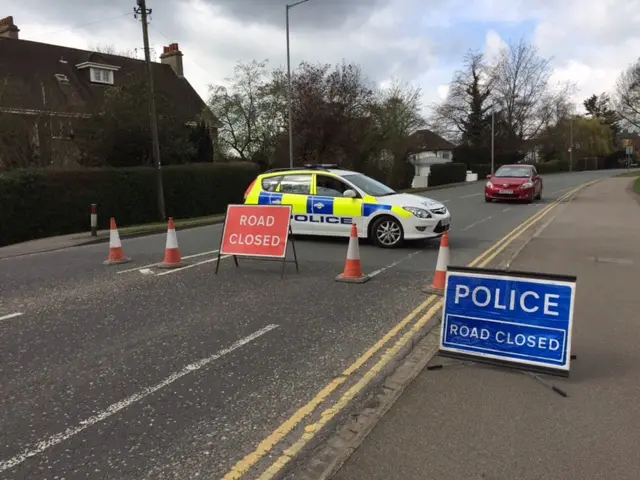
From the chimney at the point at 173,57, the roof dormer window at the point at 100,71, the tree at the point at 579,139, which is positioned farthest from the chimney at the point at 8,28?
the tree at the point at 579,139

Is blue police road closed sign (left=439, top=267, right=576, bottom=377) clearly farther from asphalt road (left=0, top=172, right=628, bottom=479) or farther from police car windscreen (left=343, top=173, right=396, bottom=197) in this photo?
police car windscreen (left=343, top=173, right=396, bottom=197)

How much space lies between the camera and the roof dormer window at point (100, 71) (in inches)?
1459

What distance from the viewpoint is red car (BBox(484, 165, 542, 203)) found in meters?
22.0

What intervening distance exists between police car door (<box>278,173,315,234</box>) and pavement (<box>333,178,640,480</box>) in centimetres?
684

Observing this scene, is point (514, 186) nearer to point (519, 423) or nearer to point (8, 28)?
point (519, 423)

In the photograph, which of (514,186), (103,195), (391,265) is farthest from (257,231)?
(514,186)

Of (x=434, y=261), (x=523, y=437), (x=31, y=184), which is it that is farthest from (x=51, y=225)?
(x=523, y=437)

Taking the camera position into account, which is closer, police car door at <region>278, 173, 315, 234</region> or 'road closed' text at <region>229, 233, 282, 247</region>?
'road closed' text at <region>229, 233, 282, 247</region>

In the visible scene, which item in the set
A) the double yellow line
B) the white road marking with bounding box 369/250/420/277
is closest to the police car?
the white road marking with bounding box 369/250/420/277

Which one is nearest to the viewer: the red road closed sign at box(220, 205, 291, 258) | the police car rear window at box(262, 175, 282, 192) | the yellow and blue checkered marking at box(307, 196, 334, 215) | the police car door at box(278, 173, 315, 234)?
the red road closed sign at box(220, 205, 291, 258)

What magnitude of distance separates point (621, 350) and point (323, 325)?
2.83 meters

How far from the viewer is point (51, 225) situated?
53.7 ft

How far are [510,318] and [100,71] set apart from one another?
39.5 meters

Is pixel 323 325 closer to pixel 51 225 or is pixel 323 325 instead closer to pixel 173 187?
pixel 51 225
